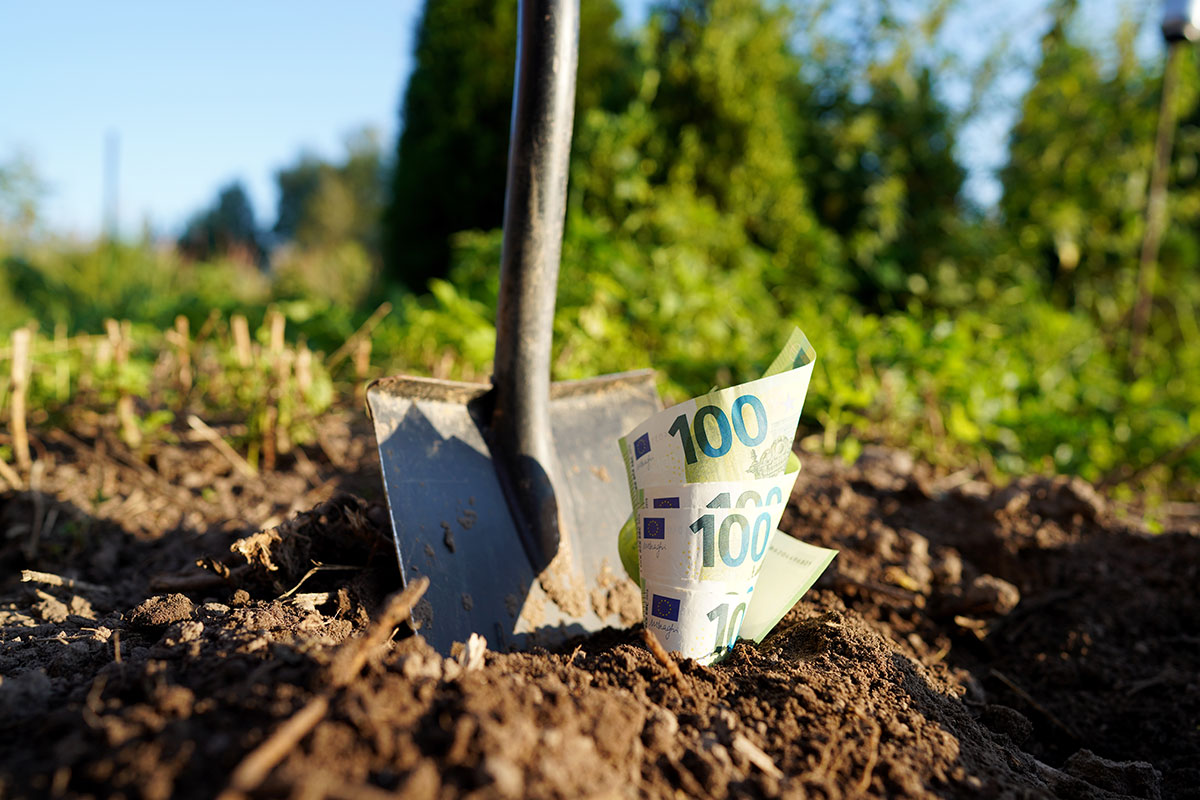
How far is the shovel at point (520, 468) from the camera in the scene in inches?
57.2

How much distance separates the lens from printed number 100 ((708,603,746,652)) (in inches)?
50.7

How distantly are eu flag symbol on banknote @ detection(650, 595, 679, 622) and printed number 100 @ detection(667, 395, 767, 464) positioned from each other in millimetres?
252

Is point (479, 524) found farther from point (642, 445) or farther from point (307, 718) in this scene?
point (307, 718)

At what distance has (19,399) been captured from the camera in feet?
7.06

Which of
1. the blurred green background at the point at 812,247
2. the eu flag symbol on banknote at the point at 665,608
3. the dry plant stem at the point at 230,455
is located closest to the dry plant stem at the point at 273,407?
the dry plant stem at the point at 230,455

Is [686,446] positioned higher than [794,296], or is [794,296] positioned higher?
[794,296]

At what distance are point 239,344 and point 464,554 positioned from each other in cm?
162

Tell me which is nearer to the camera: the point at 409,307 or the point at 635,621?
the point at 635,621

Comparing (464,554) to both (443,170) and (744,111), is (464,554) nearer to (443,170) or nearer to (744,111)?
(744,111)

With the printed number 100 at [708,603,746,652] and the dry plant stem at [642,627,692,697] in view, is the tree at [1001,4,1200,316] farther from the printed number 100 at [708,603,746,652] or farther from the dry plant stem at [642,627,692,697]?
the dry plant stem at [642,627,692,697]

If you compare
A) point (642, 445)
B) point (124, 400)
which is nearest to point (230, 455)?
point (124, 400)

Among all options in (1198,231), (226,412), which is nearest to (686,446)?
(226,412)

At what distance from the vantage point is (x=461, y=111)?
6016 millimetres

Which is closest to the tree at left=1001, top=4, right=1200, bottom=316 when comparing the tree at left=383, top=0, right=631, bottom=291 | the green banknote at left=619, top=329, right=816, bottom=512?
the tree at left=383, top=0, right=631, bottom=291
